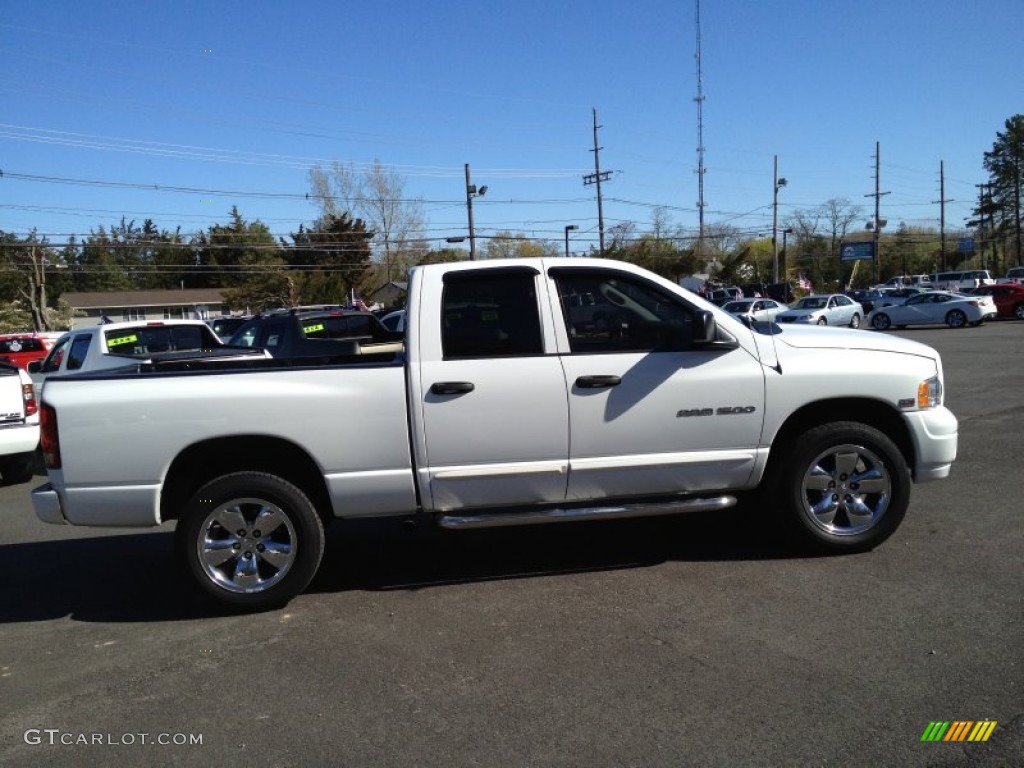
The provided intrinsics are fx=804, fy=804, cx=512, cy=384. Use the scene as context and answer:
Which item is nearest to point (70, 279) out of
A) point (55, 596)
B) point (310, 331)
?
point (310, 331)

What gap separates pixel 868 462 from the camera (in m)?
5.21

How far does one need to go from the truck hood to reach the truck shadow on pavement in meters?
1.40

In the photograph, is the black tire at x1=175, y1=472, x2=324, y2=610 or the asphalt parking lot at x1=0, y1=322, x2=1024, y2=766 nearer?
the asphalt parking lot at x1=0, y1=322, x2=1024, y2=766

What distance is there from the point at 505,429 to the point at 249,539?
1668 millimetres

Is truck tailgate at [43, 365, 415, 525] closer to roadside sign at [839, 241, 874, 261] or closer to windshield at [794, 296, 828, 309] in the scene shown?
windshield at [794, 296, 828, 309]

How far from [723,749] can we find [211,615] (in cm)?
316

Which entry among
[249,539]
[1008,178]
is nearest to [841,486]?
[249,539]

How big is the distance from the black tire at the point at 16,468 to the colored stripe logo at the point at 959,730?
31.3 feet

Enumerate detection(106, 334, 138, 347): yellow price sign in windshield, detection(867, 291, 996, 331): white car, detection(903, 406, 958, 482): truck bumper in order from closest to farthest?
detection(903, 406, 958, 482): truck bumper → detection(106, 334, 138, 347): yellow price sign in windshield → detection(867, 291, 996, 331): white car

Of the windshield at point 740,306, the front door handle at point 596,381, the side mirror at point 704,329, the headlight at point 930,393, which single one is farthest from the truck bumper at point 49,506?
the windshield at point 740,306

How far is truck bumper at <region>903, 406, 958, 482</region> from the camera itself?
17.2ft

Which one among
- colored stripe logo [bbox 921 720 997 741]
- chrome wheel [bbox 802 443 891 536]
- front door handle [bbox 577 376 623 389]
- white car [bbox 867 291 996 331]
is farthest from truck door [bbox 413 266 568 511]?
white car [bbox 867 291 996 331]

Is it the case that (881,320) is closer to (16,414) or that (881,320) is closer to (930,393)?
(930,393)

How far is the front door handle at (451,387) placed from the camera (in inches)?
186
